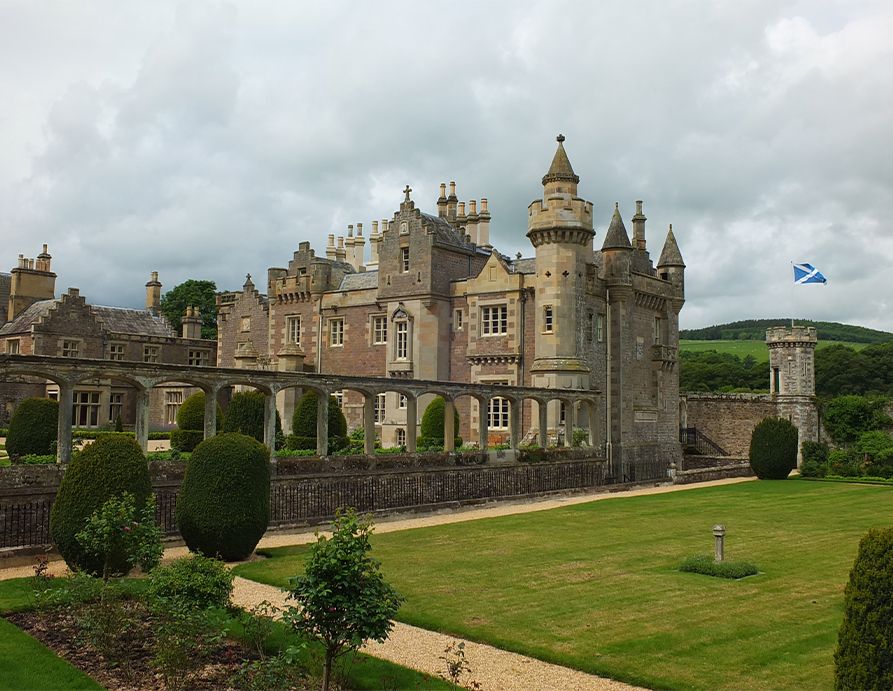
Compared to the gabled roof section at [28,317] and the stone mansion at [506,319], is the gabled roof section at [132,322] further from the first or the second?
the stone mansion at [506,319]

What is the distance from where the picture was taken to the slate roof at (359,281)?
4416 centimetres

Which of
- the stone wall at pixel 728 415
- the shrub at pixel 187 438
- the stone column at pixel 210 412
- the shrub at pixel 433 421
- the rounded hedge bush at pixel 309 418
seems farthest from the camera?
the stone wall at pixel 728 415

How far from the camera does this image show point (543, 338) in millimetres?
34812

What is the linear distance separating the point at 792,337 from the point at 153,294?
43.6m

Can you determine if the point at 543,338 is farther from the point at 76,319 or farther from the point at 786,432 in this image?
the point at 76,319

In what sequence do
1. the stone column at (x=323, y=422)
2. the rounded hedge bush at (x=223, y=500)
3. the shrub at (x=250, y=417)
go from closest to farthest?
the rounded hedge bush at (x=223, y=500), the stone column at (x=323, y=422), the shrub at (x=250, y=417)

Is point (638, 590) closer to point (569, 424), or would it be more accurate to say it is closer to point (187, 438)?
point (569, 424)

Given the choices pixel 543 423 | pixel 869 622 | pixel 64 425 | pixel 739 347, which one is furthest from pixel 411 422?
pixel 739 347

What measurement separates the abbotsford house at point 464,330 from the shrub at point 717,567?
45.0 ft

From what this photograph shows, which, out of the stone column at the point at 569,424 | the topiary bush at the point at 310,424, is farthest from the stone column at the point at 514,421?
the topiary bush at the point at 310,424

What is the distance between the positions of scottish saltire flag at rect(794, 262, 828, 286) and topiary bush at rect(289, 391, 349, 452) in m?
26.6

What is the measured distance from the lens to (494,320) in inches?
1474

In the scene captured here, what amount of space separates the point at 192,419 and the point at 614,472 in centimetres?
1871

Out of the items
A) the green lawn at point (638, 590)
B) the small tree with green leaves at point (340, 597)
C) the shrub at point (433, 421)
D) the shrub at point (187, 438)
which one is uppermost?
the shrub at point (433, 421)
